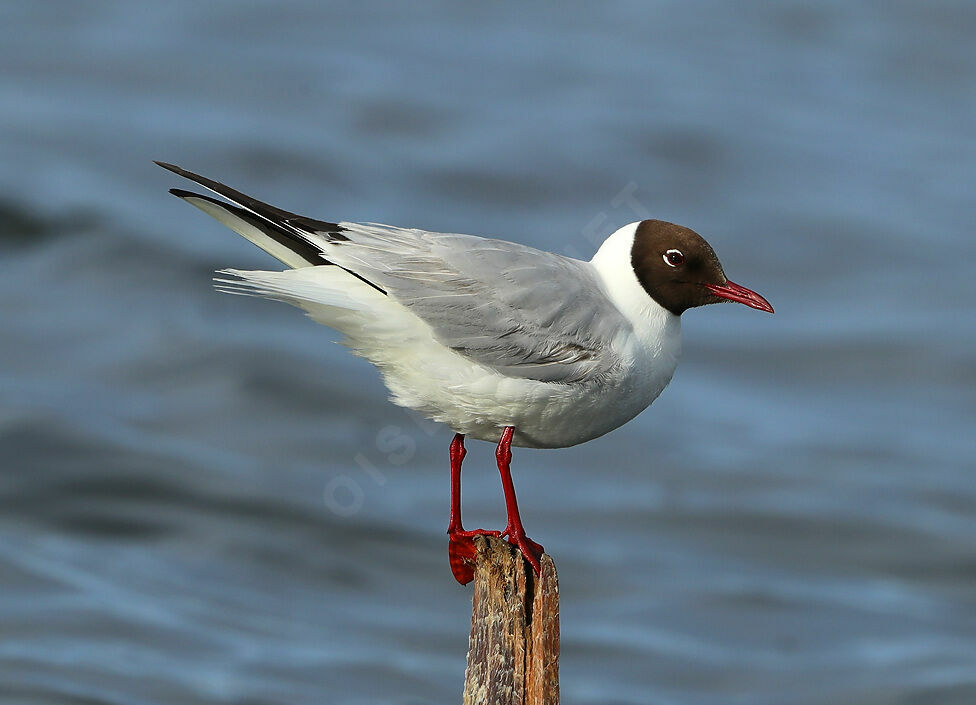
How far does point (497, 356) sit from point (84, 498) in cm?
2302

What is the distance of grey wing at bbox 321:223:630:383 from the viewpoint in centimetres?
728

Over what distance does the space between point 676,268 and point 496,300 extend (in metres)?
0.97

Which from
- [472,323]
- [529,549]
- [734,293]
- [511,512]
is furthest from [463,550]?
[734,293]

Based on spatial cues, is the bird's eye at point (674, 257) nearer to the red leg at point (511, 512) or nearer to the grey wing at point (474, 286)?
the grey wing at point (474, 286)

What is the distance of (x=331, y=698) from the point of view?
23.6m

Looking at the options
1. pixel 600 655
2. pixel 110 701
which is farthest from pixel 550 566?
pixel 600 655

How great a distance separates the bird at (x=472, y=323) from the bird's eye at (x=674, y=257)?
1.03ft

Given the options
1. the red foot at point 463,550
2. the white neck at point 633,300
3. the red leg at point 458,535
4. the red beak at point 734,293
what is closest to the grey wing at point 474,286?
the white neck at point 633,300

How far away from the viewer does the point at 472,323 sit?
7.31 meters

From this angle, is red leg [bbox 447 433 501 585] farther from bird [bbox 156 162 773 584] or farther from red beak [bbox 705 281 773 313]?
red beak [bbox 705 281 773 313]

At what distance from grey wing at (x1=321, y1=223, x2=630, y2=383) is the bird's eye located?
0.43 meters

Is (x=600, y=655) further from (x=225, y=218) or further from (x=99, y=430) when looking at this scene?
(x=225, y=218)

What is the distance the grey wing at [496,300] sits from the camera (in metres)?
7.28

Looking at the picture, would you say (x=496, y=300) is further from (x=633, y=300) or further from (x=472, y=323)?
(x=633, y=300)
